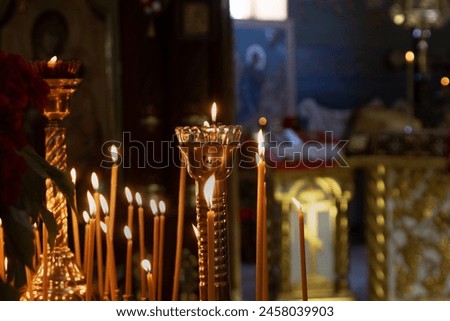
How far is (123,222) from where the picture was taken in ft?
15.4

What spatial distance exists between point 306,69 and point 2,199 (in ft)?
25.1

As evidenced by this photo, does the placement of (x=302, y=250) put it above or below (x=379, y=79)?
below

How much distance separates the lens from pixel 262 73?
806cm

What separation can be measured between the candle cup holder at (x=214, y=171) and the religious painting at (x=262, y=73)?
6.70m

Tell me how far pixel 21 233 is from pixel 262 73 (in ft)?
23.4

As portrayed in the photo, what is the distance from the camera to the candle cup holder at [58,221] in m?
1.34

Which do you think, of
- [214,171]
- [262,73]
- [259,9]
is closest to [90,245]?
[214,171]

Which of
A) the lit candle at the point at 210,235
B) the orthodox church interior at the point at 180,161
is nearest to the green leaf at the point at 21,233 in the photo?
the lit candle at the point at 210,235

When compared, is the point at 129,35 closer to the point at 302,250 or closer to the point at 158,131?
the point at 158,131

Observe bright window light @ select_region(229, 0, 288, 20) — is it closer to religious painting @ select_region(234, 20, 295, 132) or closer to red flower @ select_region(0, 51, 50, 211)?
religious painting @ select_region(234, 20, 295, 132)

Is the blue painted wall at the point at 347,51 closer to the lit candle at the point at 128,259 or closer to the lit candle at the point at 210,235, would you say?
the lit candle at the point at 128,259

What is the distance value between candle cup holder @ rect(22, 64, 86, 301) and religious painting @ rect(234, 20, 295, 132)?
6.47 metres

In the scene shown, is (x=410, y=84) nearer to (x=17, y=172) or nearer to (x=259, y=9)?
(x=259, y=9)

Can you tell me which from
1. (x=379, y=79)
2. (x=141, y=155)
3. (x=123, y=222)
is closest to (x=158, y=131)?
(x=141, y=155)
